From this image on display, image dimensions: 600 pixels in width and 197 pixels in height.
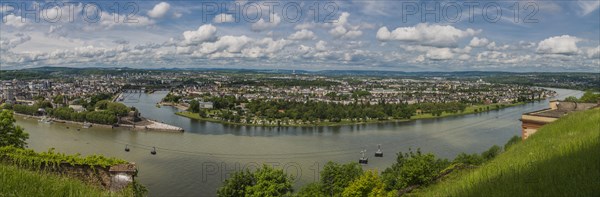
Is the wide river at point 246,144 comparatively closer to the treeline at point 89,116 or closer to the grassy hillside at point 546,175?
the treeline at point 89,116

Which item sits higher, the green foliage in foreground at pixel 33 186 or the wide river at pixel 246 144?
the green foliage in foreground at pixel 33 186

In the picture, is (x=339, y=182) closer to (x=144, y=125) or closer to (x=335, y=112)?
(x=144, y=125)

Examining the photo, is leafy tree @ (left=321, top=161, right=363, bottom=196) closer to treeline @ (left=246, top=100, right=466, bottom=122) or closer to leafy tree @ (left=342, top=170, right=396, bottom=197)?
leafy tree @ (left=342, top=170, right=396, bottom=197)

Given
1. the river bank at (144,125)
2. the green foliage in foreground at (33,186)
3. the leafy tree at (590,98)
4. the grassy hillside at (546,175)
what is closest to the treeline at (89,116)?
the river bank at (144,125)

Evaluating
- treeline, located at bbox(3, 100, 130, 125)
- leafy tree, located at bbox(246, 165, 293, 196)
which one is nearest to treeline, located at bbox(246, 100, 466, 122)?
treeline, located at bbox(3, 100, 130, 125)

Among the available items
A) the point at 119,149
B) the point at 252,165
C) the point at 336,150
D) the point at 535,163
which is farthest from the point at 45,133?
the point at 535,163

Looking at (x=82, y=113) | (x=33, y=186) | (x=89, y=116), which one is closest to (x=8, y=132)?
(x=33, y=186)
